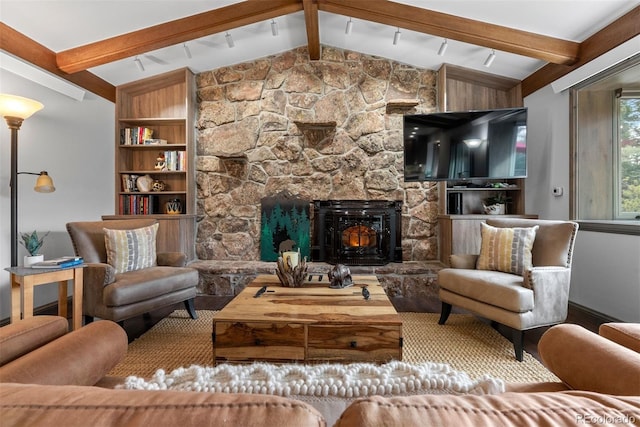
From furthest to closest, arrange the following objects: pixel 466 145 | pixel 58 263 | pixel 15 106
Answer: pixel 466 145 < pixel 15 106 < pixel 58 263

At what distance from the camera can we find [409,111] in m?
4.00

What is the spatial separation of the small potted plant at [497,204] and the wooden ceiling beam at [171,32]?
119 inches

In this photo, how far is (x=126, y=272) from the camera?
261 cm

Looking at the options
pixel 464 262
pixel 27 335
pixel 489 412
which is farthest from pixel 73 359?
pixel 464 262

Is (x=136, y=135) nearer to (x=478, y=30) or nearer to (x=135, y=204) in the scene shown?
(x=135, y=204)

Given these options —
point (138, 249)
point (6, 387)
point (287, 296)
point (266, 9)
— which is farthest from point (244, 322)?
point (266, 9)

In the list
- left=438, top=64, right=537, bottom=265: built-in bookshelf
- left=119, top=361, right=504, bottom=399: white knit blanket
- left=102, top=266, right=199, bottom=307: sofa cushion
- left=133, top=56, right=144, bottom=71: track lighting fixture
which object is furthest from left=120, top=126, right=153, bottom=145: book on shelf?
left=119, top=361, right=504, bottom=399: white knit blanket

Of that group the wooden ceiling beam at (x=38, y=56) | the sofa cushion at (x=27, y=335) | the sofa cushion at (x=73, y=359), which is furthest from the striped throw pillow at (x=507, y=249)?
the wooden ceiling beam at (x=38, y=56)

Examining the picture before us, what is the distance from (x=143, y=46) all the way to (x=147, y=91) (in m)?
1.14

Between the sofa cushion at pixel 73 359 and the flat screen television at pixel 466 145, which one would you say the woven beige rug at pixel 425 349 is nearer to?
the sofa cushion at pixel 73 359

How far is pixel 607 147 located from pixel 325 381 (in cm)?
360

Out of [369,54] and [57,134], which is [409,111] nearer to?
[369,54]

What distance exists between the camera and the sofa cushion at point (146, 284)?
7.28ft

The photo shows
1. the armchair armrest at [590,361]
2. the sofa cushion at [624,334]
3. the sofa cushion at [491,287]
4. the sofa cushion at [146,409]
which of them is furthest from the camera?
the sofa cushion at [491,287]
